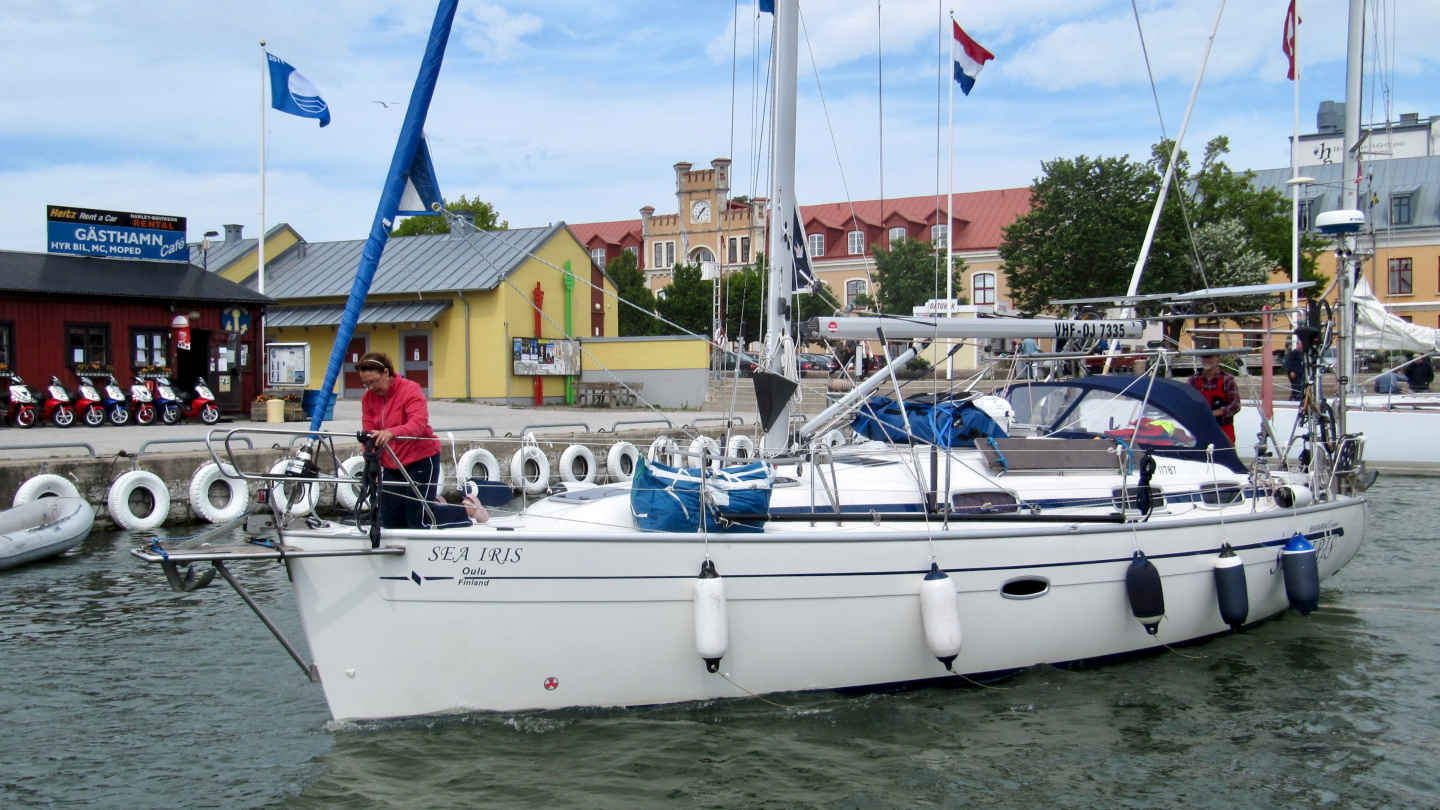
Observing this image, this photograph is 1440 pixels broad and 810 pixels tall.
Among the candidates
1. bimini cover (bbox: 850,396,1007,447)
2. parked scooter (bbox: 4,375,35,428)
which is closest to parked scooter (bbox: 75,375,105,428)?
parked scooter (bbox: 4,375,35,428)

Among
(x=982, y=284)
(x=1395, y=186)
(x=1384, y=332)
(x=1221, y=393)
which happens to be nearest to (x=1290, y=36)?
(x=1384, y=332)

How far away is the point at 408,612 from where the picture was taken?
559cm

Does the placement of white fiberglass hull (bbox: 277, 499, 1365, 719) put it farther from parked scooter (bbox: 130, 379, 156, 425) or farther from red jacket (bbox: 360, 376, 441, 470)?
parked scooter (bbox: 130, 379, 156, 425)

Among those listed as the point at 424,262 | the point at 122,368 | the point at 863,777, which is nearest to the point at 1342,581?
the point at 863,777

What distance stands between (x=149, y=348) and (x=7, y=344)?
237cm

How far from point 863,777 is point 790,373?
301 cm

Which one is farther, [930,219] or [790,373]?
[930,219]

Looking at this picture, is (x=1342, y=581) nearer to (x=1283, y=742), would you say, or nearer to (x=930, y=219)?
(x=1283, y=742)

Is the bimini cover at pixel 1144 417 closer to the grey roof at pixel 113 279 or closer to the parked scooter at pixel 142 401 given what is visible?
the parked scooter at pixel 142 401

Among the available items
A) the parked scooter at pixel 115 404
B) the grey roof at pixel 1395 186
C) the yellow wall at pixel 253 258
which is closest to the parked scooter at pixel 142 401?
the parked scooter at pixel 115 404

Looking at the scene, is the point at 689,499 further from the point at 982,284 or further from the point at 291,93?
the point at 982,284

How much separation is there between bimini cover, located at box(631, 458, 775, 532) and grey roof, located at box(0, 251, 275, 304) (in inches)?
661

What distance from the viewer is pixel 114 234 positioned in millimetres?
20562

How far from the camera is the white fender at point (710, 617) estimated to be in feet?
18.3
